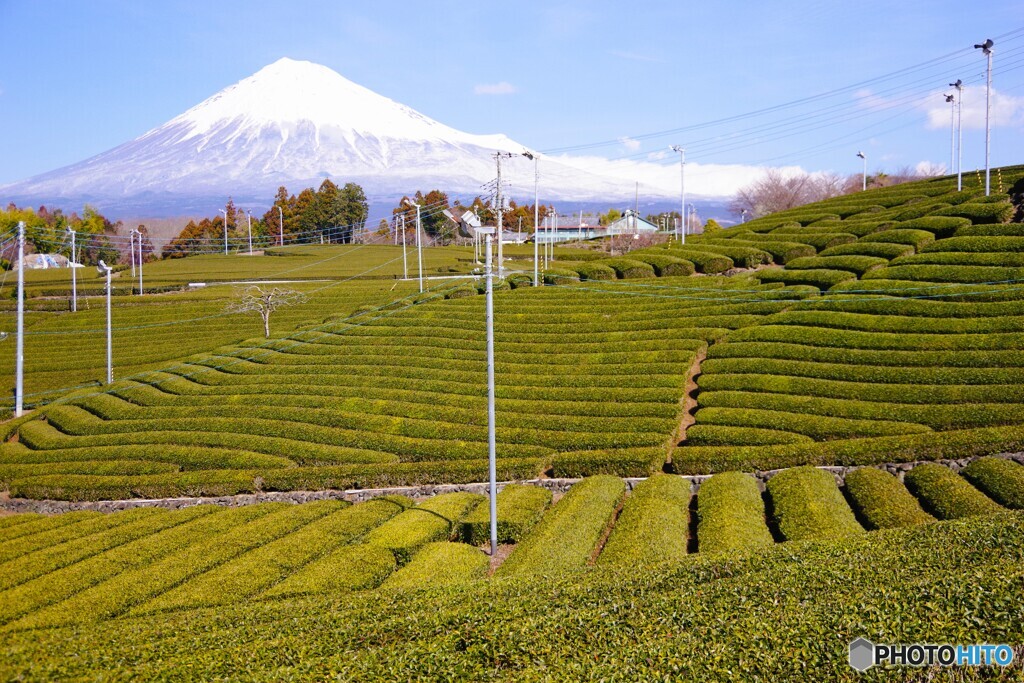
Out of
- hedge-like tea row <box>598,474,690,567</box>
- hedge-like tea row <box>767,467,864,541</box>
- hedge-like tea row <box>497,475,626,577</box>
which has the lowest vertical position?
hedge-like tea row <box>497,475,626,577</box>

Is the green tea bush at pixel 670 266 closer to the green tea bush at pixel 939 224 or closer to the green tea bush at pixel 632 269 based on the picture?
the green tea bush at pixel 632 269

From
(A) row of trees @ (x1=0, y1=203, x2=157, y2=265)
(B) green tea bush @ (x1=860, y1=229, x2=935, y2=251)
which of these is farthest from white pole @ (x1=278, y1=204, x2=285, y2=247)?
(B) green tea bush @ (x1=860, y1=229, x2=935, y2=251)

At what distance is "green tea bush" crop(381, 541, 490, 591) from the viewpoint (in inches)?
652

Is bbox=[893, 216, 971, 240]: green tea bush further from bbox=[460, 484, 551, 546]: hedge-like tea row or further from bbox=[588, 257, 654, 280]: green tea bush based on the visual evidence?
bbox=[460, 484, 551, 546]: hedge-like tea row

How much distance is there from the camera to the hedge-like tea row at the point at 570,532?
17.4m

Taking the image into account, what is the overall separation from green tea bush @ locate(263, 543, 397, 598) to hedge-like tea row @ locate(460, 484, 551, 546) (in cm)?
304

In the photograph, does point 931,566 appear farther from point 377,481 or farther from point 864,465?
point 377,481

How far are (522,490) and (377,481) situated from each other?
6222 millimetres

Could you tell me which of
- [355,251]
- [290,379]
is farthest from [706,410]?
[355,251]

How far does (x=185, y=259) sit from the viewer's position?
340ft

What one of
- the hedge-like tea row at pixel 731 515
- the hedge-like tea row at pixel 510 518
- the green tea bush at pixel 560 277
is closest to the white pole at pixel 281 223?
the green tea bush at pixel 560 277

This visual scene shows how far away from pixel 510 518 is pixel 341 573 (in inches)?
216

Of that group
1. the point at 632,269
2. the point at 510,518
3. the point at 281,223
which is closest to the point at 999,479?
the point at 510,518

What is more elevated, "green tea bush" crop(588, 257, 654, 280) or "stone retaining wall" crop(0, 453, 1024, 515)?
"green tea bush" crop(588, 257, 654, 280)
